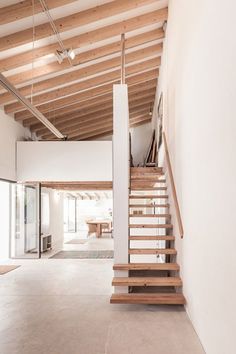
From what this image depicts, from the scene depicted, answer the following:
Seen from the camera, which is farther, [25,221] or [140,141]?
[140,141]

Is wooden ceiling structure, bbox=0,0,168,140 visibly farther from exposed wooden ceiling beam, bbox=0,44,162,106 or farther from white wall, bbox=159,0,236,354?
white wall, bbox=159,0,236,354

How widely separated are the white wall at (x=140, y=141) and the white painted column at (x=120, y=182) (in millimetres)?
6794

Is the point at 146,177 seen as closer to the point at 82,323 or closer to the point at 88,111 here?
the point at 88,111

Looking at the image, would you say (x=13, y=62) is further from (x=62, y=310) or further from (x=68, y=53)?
(x=62, y=310)

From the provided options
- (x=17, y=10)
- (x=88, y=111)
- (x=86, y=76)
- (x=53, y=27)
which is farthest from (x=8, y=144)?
(x=17, y=10)

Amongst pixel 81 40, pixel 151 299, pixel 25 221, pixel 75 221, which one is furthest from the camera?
pixel 75 221

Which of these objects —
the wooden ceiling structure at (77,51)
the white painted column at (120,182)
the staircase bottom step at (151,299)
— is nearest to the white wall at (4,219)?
the wooden ceiling structure at (77,51)

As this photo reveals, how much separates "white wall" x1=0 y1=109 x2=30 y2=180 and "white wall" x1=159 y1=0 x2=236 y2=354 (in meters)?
4.97

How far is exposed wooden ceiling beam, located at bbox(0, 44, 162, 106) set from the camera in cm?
650

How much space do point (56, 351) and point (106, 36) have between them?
5071mm

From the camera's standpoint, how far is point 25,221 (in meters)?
8.83

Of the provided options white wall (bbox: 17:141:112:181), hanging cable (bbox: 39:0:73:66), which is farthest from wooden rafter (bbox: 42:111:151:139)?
hanging cable (bbox: 39:0:73:66)

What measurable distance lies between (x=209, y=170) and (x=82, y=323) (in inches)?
95.0

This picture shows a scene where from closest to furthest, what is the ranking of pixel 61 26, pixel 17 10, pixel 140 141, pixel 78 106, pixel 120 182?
pixel 17 10
pixel 120 182
pixel 61 26
pixel 78 106
pixel 140 141
